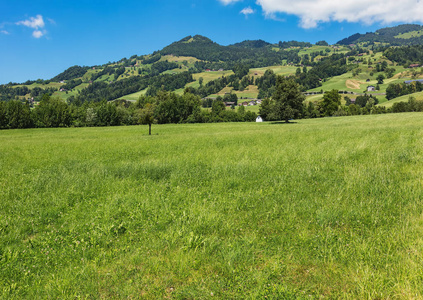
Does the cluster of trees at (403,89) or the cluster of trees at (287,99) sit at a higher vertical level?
the cluster of trees at (403,89)

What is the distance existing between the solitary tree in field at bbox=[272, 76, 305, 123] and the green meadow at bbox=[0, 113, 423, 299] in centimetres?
5270

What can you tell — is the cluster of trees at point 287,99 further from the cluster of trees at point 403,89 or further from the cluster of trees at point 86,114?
the cluster of trees at point 403,89

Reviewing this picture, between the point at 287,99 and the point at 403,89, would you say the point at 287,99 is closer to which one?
the point at 287,99

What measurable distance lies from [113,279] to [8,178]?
Result: 28.3 ft

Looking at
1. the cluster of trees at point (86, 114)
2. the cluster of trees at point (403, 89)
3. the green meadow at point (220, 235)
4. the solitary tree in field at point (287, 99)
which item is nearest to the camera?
the green meadow at point (220, 235)

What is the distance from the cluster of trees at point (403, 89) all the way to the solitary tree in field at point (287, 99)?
154 m

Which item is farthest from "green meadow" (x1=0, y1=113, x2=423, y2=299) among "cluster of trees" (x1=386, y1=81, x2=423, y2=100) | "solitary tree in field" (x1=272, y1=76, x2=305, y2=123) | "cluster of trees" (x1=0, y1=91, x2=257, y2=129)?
"cluster of trees" (x1=386, y1=81, x2=423, y2=100)

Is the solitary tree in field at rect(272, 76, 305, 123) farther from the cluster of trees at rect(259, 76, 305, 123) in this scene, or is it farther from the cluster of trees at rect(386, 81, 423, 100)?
the cluster of trees at rect(386, 81, 423, 100)

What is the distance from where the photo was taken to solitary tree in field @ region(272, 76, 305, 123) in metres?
58.4

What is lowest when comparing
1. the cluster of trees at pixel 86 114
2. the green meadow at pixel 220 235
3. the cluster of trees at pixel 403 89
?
the green meadow at pixel 220 235

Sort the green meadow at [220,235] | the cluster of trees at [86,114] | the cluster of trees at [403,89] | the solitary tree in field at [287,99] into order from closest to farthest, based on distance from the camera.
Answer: the green meadow at [220,235] < the solitary tree in field at [287,99] < the cluster of trees at [86,114] < the cluster of trees at [403,89]

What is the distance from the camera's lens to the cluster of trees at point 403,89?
163 metres

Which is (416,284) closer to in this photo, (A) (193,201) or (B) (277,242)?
(B) (277,242)

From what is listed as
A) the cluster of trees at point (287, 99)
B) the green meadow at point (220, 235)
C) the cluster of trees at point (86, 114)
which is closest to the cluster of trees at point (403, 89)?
the cluster of trees at point (86, 114)
